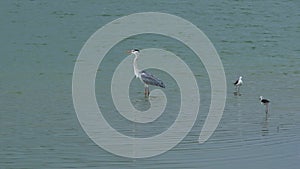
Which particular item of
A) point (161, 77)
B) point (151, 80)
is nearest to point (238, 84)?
point (151, 80)

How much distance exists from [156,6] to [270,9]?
4004 mm

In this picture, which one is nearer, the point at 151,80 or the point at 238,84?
the point at 238,84

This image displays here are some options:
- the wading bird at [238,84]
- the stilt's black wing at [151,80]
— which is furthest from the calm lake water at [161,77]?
the stilt's black wing at [151,80]

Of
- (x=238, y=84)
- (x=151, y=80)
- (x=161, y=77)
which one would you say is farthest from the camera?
(x=161, y=77)

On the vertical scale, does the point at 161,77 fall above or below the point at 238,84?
above

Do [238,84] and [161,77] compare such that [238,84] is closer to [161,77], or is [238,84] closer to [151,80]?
[151,80]

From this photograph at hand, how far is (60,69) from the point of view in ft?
61.8

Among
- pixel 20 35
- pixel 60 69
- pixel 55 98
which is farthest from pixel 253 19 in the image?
pixel 55 98

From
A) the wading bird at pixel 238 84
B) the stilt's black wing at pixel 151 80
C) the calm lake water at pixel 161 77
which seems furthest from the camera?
the stilt's black wing at pixel 151 80

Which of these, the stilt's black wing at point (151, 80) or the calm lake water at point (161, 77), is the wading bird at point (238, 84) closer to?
the calm lake water at point (161, 77)

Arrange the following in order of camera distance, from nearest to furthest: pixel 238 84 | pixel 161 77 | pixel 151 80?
pixel 238 84 → pixel 151 80 → pixel 161 77

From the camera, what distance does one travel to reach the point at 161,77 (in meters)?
18.5

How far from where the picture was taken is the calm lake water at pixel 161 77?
11.0 metres

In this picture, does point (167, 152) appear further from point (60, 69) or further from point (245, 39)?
point (245, 39)
